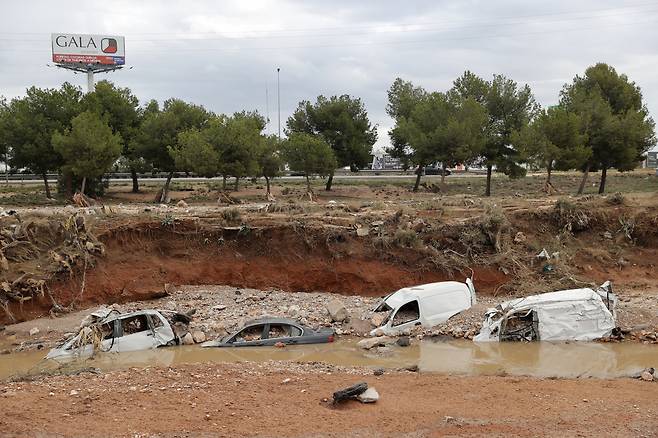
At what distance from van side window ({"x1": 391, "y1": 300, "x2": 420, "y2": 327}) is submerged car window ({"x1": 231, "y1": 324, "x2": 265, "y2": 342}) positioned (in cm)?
381

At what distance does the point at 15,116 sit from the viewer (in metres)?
37.4

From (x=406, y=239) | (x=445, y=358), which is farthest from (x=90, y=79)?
(x=445, y=358)

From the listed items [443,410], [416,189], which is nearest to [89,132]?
[416,189]

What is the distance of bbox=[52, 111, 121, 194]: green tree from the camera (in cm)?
3338

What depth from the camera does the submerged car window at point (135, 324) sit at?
51.4 ft


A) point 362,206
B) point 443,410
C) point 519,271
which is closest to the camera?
point 443,410

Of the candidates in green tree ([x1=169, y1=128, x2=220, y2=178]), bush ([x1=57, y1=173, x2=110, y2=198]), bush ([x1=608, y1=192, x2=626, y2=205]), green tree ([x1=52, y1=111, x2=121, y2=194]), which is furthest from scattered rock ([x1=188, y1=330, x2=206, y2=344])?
bush ([x1=57, y1=173, x2=110, y2=198])

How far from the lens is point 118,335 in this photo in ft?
50.0

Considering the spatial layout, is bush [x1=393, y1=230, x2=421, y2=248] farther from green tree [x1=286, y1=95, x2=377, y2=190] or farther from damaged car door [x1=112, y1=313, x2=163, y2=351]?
green tree [x1=286, y1=95, x2=377, y2=190]

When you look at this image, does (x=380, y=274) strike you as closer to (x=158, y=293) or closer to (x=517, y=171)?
(x=158, y=293)

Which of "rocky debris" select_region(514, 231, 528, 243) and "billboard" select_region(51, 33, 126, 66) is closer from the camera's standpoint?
"rocky debris" select_region(514, 231, 528, 243)

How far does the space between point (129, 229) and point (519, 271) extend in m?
14.4

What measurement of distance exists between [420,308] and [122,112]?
104ft

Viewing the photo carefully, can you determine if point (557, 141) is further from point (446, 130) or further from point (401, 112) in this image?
point (401, 112)
